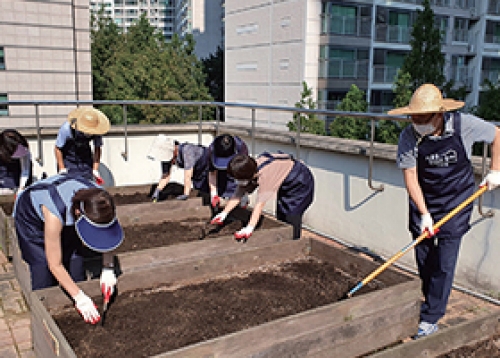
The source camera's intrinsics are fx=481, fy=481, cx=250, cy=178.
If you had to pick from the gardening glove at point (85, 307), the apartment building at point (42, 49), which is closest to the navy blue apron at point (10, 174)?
the gardening glove at point (85, 307)

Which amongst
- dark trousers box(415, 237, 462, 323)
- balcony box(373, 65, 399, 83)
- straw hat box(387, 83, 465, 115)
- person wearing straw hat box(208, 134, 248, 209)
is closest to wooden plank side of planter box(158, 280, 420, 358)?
dark trousers box(415, 237, 462, 323)

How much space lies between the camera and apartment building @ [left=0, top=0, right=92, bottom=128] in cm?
1445

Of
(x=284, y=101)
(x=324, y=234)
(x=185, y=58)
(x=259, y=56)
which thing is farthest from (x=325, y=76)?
(x=324, y=234)

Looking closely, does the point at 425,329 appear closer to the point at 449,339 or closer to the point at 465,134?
the point at 449,339

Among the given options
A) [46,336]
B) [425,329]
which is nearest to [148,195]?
[46,336]

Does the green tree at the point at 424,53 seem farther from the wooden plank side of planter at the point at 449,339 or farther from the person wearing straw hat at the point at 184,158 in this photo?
the wooden plank side of planter at the point at 449,339

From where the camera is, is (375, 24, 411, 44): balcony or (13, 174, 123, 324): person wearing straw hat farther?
(375, 24, 411, 44): balcony

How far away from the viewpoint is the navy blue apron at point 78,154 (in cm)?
435

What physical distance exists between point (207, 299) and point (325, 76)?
20133 mm

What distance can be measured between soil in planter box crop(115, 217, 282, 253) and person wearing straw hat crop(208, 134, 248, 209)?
0.25 m

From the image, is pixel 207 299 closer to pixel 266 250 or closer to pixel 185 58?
pixel 266 250

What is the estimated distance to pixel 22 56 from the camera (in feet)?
48.5

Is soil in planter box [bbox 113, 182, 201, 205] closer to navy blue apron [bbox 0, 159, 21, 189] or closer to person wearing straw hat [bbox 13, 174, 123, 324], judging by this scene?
navy blue apron [bbox 0, 159, 21, 189]

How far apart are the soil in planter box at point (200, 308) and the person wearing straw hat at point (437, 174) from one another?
15.3 inches
